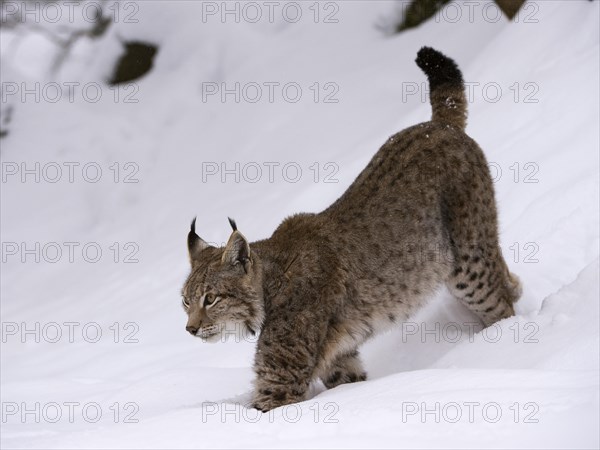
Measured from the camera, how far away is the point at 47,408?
6.14 metres

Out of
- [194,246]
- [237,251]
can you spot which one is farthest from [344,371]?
[194,246]

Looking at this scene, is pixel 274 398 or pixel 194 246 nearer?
pixel 274 398

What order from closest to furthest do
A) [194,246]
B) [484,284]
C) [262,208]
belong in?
[194,246], [484,284], [262,208]

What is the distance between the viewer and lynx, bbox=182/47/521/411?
4.85 m

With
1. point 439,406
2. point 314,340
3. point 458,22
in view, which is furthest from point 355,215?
point 458,22

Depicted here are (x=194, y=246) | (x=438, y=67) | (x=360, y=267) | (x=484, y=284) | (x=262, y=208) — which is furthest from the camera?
(x=262, y=208)

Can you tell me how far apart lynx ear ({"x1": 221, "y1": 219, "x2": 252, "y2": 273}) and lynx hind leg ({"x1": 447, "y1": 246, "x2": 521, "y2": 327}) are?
132 centimetres

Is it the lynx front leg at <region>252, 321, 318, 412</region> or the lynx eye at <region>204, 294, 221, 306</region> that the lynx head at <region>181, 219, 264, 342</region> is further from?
the lynx front leg at <region>252, 321, 318, 412</region>

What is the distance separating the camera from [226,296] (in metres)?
4.88

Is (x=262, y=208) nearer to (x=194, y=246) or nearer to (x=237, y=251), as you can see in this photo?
(x=194, y=246)

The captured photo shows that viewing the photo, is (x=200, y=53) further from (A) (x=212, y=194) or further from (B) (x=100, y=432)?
(B) (x=100, y=432)

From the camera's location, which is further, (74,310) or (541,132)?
(74,310)

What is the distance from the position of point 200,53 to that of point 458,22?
3.42 m

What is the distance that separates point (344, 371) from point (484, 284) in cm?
99
